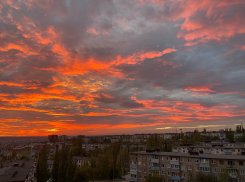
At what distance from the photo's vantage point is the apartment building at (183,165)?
119ft

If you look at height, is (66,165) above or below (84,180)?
above

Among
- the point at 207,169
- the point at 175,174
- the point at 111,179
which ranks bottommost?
the point at 111,179

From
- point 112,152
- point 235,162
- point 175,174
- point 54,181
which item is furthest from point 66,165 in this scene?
→ point 235,162

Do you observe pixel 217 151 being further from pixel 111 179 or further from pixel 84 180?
pixel 84 180

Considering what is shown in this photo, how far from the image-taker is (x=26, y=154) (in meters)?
95.1

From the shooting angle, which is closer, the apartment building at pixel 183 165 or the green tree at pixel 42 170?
the apartment building at pixel 183 165

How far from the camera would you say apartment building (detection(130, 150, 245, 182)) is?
3638 cm

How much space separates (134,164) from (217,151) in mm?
36705

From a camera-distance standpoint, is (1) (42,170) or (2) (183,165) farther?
(1) (42,170)

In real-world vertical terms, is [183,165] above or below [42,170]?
above

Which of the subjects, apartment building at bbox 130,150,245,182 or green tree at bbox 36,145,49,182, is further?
green tree at bbox 36,145,49,182

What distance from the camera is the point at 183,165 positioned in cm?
4331

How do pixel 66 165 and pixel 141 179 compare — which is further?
pixel 141 179

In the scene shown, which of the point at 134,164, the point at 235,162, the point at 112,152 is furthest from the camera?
the point at 112,152
